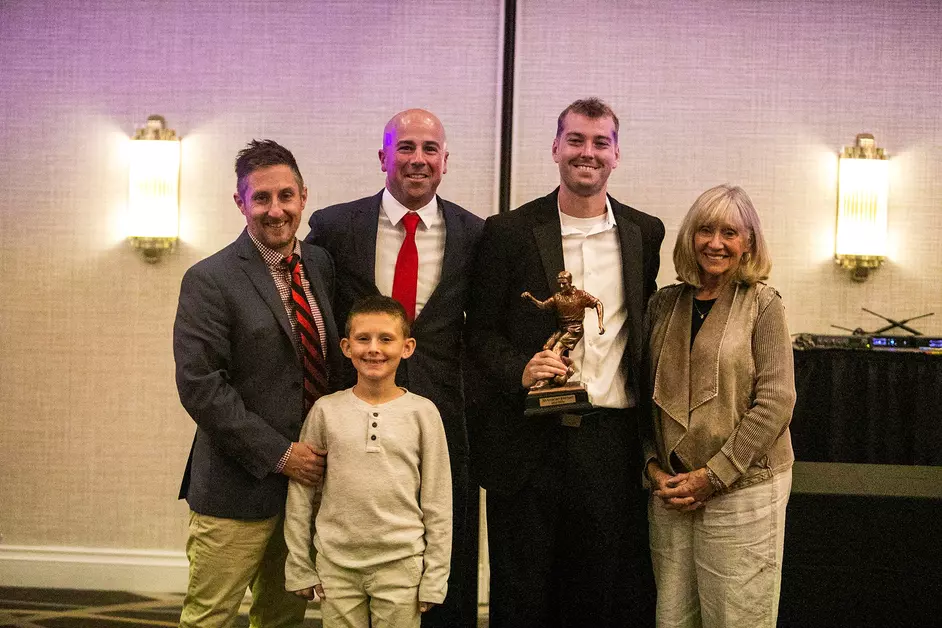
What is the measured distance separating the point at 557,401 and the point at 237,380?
2.85ft

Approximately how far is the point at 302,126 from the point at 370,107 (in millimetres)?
315

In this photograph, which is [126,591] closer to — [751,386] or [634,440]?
[634,440]

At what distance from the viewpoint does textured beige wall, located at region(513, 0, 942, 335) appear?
3471 millimetres

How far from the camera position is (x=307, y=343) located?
2.20 meters

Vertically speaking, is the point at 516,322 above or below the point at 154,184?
below

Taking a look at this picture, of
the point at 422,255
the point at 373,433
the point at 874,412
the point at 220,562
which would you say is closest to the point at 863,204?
the point at 874,412

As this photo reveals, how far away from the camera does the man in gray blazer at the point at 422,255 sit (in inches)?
95.0

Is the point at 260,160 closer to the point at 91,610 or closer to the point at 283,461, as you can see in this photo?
the point at 283,461

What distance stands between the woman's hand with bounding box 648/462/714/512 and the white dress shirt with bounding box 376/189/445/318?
35.1 inches

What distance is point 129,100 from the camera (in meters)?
3.57

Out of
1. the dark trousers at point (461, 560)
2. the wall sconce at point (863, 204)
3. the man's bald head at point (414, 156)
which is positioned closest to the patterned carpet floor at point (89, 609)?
the dark trousers at point (461, 560)

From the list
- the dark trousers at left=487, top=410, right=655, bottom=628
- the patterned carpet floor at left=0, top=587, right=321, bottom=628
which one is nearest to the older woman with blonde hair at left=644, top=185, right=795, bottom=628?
the dark trousers at left=487, top=410, right=655, bottom=628

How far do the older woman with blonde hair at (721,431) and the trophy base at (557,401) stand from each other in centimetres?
24

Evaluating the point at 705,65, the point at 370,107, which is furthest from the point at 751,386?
the point at 370,107
